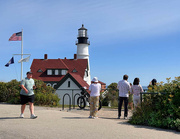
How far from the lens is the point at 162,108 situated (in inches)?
372

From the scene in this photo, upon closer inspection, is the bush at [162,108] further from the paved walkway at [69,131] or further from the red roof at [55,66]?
the red roof at [55,66]

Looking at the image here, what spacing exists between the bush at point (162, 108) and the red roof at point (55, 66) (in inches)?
1896

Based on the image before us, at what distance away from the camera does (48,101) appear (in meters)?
16.7

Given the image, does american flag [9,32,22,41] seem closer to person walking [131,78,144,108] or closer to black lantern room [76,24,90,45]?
person walking [131,78,144,108]

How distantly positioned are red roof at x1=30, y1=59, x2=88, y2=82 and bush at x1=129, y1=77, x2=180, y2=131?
48.2 meters

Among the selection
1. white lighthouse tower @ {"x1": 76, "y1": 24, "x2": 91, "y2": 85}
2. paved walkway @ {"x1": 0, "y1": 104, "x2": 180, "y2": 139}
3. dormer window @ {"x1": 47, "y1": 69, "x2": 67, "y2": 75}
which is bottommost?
paved walkway @ {"x1": 0, "y1": 104, "x2": 180, "y2": 139}

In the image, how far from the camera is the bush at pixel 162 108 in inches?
359

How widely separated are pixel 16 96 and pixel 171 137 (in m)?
12.3

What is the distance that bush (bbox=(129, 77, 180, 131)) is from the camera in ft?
29.9

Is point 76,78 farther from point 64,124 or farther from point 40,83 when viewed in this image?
point 64,124

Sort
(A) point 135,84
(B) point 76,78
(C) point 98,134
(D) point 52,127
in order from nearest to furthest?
1. (C) point 98,134
2. (D) point 52,127
3. (A) point 135,84
4. (B) point 76,78

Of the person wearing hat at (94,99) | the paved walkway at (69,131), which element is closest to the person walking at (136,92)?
the person wearing hat at (94,99)

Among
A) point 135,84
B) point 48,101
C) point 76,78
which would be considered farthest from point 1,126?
point 76,78

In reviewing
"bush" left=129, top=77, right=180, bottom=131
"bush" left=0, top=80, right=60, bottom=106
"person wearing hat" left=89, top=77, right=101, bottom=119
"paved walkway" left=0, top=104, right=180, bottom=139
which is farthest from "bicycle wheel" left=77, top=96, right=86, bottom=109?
"paved walkway" left=0, top=104, right=180, bottom=139
